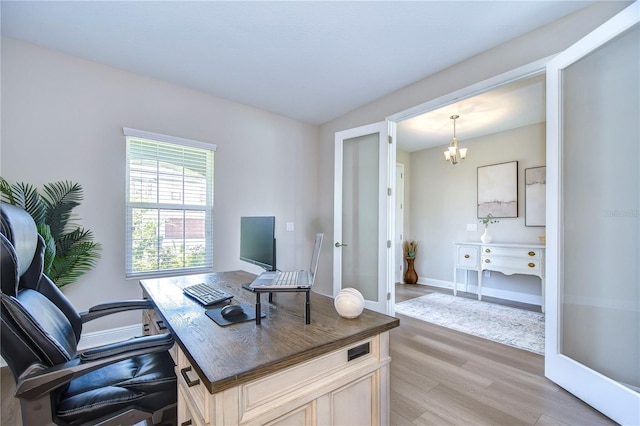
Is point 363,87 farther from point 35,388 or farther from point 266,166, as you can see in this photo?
point 35,388

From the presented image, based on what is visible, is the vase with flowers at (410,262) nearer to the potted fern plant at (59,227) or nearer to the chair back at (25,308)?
the potted fern plant at (59,227)

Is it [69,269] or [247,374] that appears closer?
[247,374]

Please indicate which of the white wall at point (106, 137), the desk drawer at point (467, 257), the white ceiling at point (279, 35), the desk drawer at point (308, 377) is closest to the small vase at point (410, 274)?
the desk drawer at point (467, 257)

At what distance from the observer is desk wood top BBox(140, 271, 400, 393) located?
2.65 feet

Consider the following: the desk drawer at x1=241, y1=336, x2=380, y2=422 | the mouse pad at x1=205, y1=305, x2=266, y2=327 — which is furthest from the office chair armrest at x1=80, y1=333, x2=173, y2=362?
the desk drawer at x1=241, y1=336, x2=380, y2=422

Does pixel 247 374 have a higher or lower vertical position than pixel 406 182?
lower

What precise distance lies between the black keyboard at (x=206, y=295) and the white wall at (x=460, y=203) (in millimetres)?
4499

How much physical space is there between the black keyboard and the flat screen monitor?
0.92ft

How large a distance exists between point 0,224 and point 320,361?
122 cm

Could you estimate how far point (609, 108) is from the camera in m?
1.81

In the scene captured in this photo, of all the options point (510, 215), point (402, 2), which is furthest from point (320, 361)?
point (510, 215)

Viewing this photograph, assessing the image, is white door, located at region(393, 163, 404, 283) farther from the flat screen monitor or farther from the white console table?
the flat screen monitor

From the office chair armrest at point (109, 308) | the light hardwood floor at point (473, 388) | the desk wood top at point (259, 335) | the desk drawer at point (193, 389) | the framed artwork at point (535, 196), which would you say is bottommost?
the light hardwood floor at point (473, 388)

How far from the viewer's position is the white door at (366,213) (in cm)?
312
